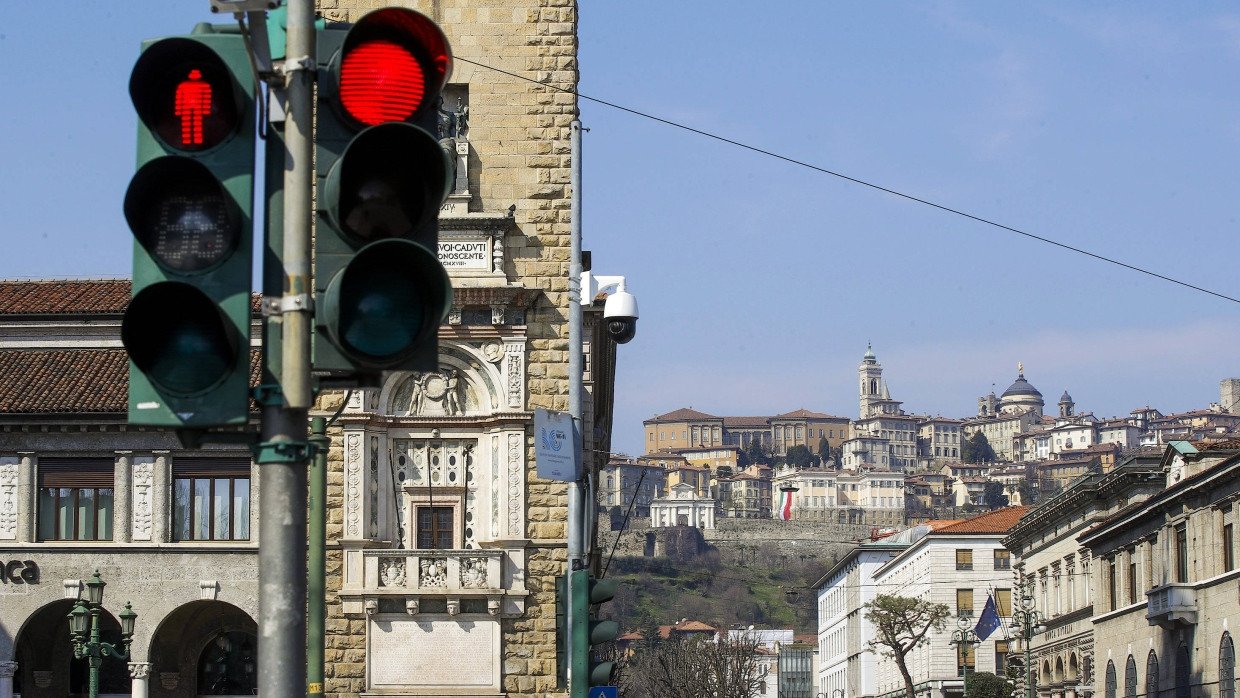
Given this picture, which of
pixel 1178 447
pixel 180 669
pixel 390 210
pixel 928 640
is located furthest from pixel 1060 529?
pixel 390 210

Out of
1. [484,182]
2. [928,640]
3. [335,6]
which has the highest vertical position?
[335,6]

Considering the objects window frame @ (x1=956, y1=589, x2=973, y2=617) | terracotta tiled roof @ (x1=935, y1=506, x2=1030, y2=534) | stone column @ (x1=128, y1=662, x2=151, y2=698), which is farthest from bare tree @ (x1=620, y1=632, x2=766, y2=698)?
stone column @ (x1=128, y1=662, x2=151, y2=698)

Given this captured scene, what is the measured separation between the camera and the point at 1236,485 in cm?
4900

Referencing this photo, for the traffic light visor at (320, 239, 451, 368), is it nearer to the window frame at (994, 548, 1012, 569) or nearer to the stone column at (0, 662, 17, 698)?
the stone column at (0, 662, 17, 698)

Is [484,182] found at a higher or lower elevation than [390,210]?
higher

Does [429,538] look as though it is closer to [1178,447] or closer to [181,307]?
[181,307]

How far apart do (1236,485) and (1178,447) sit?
26.6ft

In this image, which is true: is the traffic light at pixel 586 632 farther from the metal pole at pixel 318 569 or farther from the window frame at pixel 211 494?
the window frame at pixel 211 494

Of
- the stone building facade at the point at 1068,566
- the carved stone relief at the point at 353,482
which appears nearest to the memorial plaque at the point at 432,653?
the carved stone relief at the point at 353,482

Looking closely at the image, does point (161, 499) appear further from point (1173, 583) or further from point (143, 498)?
point (1173, 583)

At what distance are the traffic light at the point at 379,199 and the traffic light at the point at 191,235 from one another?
0.26 meters

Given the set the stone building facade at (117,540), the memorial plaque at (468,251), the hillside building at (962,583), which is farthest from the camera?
the hillside building at (962,583)

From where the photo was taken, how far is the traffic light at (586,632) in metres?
13.8

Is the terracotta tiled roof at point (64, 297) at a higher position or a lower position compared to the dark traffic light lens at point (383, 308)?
higher
